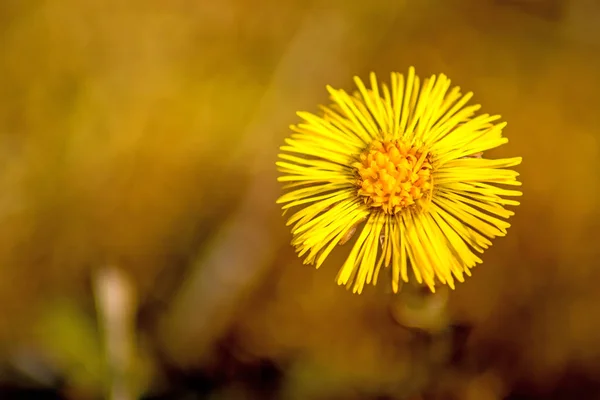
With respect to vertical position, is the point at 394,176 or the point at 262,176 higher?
the point at 394,176

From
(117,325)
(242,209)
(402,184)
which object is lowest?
(117,325)

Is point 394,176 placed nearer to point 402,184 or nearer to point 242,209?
point 402,184

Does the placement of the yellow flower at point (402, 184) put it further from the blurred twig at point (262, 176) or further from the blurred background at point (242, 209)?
the blurred twig at point (262, 176)

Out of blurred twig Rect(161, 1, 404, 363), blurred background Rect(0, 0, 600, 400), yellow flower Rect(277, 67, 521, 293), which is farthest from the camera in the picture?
blurred twig Rect(161, 1, 404, 363)

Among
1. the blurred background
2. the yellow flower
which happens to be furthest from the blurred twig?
the yellow flower

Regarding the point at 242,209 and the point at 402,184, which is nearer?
the point at 402,184

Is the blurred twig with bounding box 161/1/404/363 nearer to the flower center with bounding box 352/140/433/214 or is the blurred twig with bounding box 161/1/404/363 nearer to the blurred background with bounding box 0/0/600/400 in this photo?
the blurred background with bounding box 0/0/600/400

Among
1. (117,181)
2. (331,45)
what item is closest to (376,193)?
(331,45)

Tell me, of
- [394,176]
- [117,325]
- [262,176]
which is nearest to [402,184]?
[394,176]
